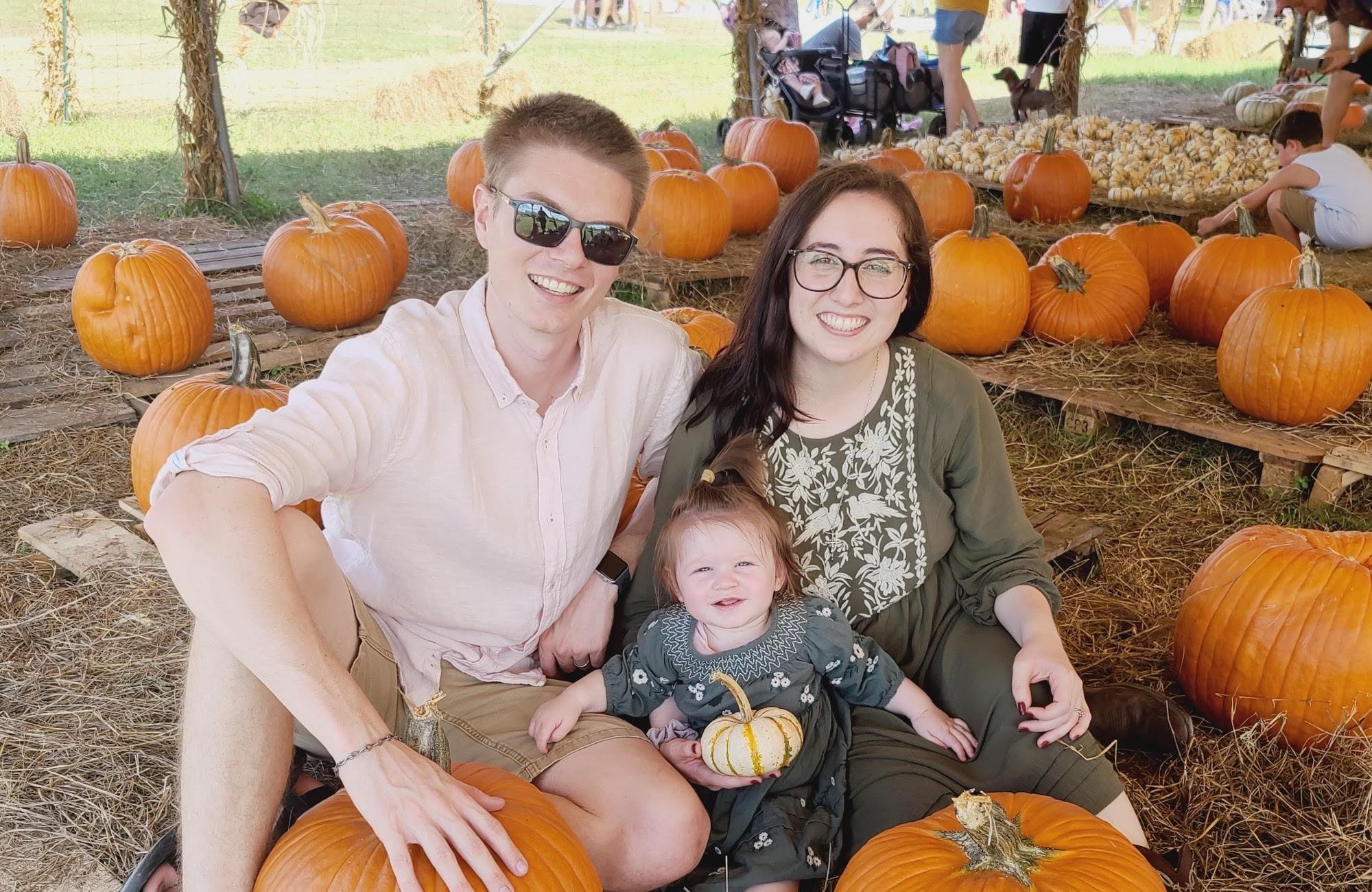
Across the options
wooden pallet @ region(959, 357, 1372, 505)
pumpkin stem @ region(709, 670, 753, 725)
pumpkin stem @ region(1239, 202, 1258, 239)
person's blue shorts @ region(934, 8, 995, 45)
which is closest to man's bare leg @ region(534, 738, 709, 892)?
pumpkin stem @ region(709, 670, 753, 725)

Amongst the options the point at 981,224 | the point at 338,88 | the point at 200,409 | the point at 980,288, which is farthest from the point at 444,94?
the point at 200,409

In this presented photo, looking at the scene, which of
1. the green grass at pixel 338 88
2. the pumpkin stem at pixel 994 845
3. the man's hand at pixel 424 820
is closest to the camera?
the man's hand at pixel 424 820

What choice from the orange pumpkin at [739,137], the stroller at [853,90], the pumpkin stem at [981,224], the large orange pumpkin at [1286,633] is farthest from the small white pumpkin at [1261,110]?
the large orange pumpkin at [1286,633]

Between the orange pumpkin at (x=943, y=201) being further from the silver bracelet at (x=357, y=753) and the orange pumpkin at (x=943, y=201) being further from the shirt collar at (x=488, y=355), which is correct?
the silver bracelet at (x=357, y=753)

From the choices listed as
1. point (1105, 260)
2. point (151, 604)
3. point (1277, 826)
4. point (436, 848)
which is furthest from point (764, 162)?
point (436, 848)

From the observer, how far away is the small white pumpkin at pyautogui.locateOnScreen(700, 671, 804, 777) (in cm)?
197

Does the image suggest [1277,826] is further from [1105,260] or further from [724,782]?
[1105,260]

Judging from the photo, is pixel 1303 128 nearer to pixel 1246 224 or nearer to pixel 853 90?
pixel 1246 224

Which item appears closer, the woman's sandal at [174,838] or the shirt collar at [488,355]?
the woman's sandal at [174,838]

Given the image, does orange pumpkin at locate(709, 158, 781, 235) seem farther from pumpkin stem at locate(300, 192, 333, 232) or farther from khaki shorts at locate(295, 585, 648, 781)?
khaki shorts at locate(295, 585, 648, 781)

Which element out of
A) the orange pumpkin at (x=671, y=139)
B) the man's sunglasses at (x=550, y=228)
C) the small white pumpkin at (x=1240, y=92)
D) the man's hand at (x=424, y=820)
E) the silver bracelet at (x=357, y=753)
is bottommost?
the man's hand at (x=424, y=820)

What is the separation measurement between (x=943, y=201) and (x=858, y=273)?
400 centimetres

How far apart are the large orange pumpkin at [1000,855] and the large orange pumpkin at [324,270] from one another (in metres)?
3.63

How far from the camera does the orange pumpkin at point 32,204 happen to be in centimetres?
573
